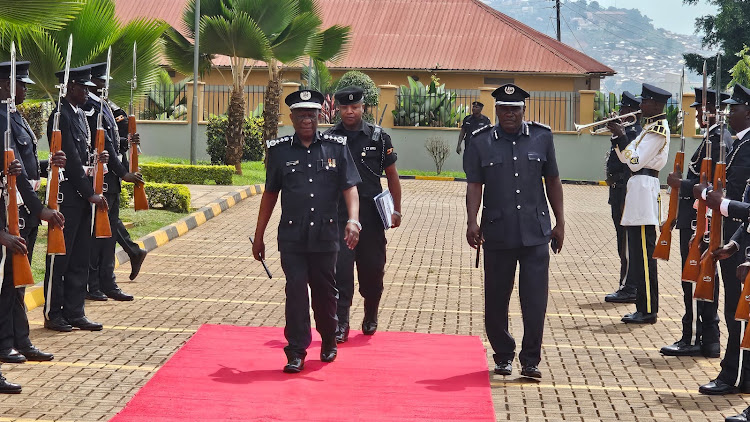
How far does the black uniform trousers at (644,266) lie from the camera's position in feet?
38.1

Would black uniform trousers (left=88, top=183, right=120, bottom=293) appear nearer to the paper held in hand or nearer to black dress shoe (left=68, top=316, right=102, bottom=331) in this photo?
black dress shoe (left=68, top=316, right=102, bottom=331)

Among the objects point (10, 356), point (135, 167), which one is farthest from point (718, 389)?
point (135, 167)

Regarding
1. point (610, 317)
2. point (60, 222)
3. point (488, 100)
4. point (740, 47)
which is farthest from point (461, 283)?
point (740, 47)

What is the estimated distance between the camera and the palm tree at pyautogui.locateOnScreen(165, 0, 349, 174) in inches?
1055

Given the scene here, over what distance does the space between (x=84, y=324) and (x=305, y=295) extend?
7.99 ft

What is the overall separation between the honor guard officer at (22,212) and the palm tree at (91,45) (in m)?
7.84

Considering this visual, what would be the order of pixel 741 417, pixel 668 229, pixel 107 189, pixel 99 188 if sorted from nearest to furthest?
pixel 741 417
pixel 668 229
pixel 99 188
pixel 107 189

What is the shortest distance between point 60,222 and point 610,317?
5527 mm

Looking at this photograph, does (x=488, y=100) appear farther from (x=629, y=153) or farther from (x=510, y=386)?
(x=510, y=386)

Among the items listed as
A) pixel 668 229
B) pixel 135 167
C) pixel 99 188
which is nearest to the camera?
pixel 668 229

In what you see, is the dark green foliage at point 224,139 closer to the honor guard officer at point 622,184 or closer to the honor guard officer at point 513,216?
the honor guard officer at point 622,184

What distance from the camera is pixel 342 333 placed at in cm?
1026

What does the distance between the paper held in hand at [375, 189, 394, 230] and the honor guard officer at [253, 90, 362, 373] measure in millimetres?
879

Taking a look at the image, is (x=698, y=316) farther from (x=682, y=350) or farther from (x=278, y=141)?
(x=278, y=141)
